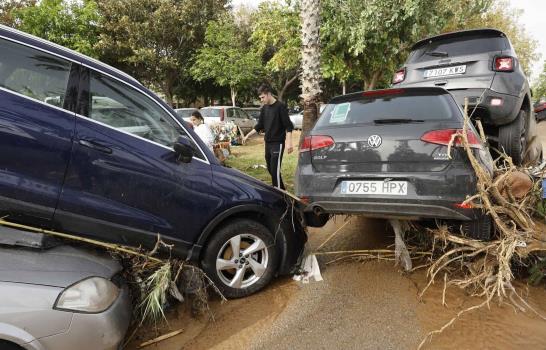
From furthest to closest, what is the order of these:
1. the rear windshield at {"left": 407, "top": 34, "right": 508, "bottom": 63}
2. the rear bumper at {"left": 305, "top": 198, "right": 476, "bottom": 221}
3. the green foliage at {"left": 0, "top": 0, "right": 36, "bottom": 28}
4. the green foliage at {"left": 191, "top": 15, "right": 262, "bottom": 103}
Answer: the green foliage at {"left": 191, "top": 15, "right": 262, "bottom": 103}, the green foliage at {"left": 0, "top": 0, "right": 36, "bottom": 28}, the rear windshield at {"left": 407, "top": 34, "right": 508, "bottom": 63}, the rear bumper at {"left": 305, "top": 198, "right": 476, "bottom": 221}

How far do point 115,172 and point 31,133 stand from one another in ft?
1.86

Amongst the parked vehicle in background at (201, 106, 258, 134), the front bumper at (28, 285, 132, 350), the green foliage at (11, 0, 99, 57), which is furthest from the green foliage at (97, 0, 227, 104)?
the front bumper at (28, 285, 132, 350)

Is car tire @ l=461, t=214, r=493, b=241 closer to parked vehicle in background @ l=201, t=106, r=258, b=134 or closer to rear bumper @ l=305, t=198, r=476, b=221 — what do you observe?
rear bumper @ l=305, t=198, r=476, b=221

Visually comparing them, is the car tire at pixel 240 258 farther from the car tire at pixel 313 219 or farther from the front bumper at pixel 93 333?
the front bumper at pixel 93 333

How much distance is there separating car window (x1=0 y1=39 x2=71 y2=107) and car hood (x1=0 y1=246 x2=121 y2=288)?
998mm

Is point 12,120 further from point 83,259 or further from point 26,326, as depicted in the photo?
point 26,326

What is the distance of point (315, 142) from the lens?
3.83 meters

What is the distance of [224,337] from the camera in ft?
9.92

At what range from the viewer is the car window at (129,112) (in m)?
2.98

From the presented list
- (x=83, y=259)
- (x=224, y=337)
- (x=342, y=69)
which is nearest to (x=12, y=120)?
(x=83, y=259)

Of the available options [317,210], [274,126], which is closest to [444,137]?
[317,210]

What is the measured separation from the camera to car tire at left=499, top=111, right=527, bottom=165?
5516 millimetres

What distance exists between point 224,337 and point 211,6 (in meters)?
26.2

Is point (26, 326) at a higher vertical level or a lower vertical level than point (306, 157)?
lower
